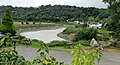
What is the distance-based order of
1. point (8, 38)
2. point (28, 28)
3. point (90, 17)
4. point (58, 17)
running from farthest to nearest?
point (58, 17) < point (90, 17) < point (28, 28) < point (8, 38)

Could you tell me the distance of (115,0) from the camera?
25547mm

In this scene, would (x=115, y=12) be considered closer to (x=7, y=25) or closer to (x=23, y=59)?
(x=7, y=25)

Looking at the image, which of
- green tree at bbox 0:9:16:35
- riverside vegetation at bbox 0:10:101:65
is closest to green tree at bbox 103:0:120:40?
green tree at bbox 0:9:16:35

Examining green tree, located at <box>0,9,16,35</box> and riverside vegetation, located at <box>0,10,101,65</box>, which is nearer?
riverside vegetation, located at <box>0,10,101,65</box>

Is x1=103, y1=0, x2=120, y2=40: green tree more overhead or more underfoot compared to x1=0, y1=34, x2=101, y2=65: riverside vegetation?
more underfoot

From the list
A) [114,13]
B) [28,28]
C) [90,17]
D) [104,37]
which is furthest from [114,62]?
[90,17]

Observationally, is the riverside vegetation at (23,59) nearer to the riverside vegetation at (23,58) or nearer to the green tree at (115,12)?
the riverside vegetation at (23,58)

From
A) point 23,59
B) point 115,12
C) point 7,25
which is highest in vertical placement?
point 23,59

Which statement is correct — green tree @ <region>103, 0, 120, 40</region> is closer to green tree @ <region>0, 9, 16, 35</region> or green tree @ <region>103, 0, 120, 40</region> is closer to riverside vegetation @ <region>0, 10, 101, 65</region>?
green tree @ <region>0, 9, 16, 35</region>

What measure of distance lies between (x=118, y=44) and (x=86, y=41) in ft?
11.6

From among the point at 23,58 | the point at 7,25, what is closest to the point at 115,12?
the point at 7,25

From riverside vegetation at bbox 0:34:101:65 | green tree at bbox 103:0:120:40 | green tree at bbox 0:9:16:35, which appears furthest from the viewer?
green tree at bbox 0:9:16:35

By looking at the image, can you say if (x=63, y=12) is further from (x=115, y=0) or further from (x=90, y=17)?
(x=115, y=0)

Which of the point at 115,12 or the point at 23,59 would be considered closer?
the point at 23,59
